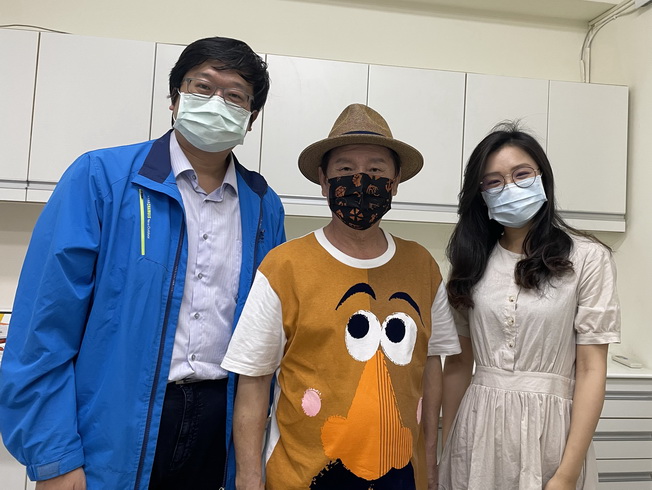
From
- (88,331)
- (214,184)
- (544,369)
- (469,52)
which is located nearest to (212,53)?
(214,184)

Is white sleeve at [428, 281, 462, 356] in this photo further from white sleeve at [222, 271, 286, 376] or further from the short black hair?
the short black hair

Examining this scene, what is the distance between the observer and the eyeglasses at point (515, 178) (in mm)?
1315

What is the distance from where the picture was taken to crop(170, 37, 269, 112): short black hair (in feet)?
3.84

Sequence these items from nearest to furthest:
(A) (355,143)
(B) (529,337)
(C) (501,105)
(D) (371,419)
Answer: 1. (D) (371,419)
2. (A) (355,143)
3. (B) (529,337)
4. (C) (501,105)

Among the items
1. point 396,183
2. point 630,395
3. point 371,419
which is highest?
point 396,183

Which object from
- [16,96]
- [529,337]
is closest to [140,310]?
[529,337]

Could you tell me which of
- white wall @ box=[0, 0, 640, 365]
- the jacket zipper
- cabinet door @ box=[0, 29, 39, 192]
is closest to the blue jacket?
the jacket zipper

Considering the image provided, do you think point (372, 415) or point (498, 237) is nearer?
point (372, 415)

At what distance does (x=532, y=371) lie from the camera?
126 centimetres

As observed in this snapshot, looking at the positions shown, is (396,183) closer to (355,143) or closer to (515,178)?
(355,143)

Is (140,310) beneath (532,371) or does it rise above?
above

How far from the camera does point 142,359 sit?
105 cm

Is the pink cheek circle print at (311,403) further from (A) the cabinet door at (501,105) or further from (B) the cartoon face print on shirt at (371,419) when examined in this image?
(A) the cabinet door at (501,105)

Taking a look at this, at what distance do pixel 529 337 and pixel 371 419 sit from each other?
52 cm
